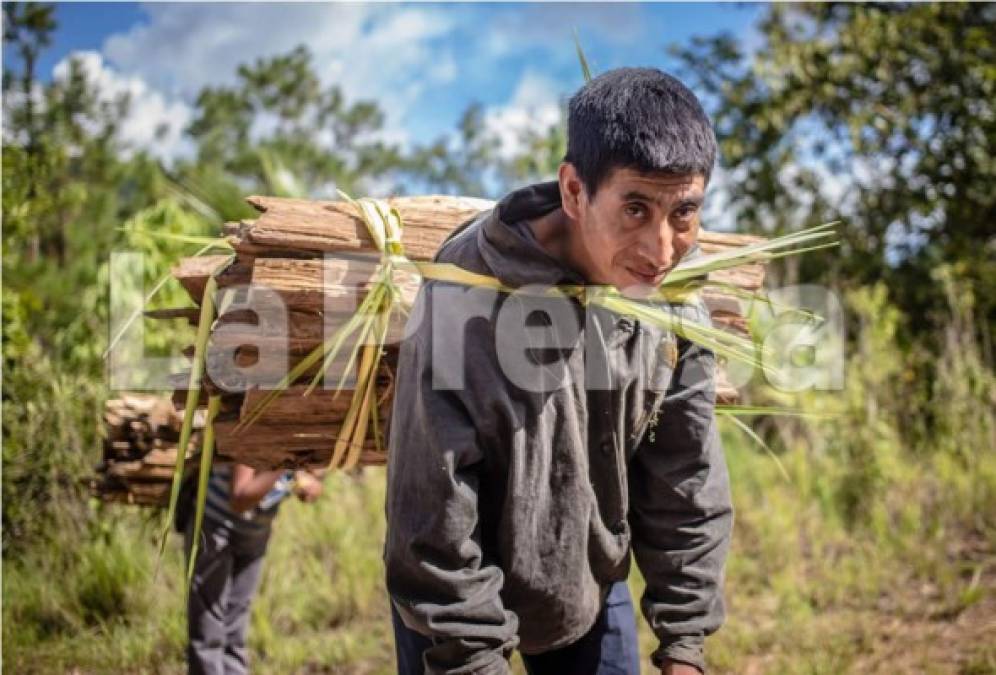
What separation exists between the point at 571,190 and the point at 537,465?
47cm

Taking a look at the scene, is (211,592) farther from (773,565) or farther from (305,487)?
(773,565)

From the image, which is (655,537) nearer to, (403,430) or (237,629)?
(403,430)

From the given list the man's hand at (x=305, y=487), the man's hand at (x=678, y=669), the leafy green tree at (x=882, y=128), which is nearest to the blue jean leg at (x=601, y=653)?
the man's hand at (x=678, y=669)

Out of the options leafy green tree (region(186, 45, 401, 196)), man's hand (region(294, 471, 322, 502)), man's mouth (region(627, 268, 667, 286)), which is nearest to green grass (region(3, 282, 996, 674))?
man's hand (region(294, 471, 322, 502))

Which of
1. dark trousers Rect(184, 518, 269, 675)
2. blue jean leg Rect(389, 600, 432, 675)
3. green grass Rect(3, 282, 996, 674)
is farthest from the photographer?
green grass Rect(3, 282, 996, 674)

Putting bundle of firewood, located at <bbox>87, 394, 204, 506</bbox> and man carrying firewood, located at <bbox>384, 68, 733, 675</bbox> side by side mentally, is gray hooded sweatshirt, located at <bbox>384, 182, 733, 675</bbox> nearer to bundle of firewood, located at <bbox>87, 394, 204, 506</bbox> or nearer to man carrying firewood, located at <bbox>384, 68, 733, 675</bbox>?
man carrying firewood, located at <bbox>384, 68, 733, 675</bbox>

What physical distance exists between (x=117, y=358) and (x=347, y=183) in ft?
56.6

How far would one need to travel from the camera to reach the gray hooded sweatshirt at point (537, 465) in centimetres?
156

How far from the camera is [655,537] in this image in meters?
1.89

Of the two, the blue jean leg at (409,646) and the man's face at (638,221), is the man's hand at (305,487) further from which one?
the man's face at (638,221)

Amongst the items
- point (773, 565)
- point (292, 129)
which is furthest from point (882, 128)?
point (292, 129)

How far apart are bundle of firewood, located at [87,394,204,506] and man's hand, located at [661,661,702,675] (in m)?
1.69

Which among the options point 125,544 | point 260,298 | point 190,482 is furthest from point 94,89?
point 260,298

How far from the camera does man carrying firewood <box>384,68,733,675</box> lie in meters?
1.54
